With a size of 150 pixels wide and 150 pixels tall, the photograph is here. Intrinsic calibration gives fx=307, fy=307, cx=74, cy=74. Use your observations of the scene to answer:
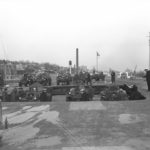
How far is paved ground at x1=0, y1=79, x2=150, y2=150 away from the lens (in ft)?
26.1

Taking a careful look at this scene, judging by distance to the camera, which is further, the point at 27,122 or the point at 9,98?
the point at 9,98

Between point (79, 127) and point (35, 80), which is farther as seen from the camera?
point (35, 80)

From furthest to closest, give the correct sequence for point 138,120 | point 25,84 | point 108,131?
point 25,84 < point 138,120 < point 108,131

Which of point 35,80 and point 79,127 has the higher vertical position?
point 35,80

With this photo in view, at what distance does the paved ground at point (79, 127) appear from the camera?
7.94 metres

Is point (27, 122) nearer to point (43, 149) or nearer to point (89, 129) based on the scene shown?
point (89, 129)

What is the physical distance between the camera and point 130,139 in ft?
27.3

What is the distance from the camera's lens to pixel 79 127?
32.1 ft

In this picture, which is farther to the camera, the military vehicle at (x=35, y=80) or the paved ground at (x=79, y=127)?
the military vehicle at (x=35, y=80)

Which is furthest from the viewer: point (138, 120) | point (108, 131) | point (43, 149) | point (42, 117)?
point (42, 117)

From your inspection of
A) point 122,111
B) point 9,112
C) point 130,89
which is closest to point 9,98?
point 9,112

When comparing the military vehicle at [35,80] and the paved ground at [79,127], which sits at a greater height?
the military vehicle at [35,80]

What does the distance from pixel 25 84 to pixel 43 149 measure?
78.6ft

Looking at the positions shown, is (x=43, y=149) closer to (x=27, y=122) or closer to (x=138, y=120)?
(x=27, y=122)
